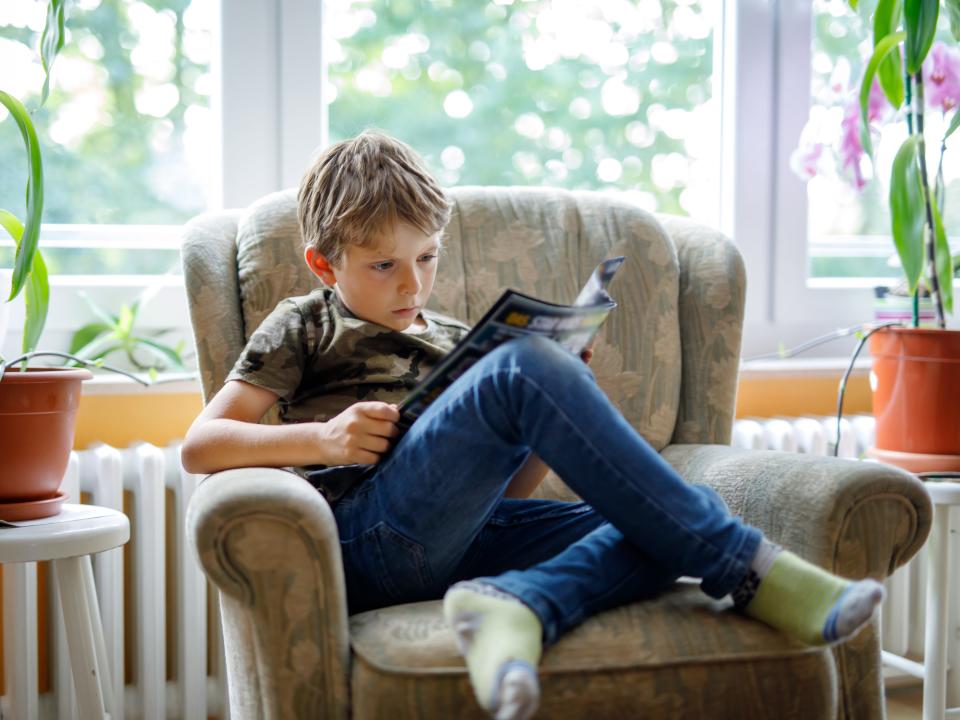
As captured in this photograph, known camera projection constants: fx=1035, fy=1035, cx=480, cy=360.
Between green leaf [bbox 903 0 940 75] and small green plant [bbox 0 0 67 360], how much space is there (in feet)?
4.36

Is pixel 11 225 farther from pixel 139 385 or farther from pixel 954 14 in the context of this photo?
pixel 954 14

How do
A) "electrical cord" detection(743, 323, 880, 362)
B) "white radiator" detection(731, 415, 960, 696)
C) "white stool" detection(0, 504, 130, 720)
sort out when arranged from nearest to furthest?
1. "white stool" detection(0, 504, 130, 720)
2. "white radiator" detection(731, 415, 960, 696)
3. "electrical cord" detection(743, 323, 880, 362)

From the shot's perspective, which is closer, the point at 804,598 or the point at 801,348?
the point at 804,598

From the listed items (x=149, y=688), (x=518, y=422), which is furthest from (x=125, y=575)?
(x=518, y=422)

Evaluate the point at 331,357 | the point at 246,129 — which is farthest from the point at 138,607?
the point at 246,129

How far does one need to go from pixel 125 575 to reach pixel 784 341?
1.55 metres

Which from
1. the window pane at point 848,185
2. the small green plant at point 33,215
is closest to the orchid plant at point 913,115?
the window pane at point 848,185

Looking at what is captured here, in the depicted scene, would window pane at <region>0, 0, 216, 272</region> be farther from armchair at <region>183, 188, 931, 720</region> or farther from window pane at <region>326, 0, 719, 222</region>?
armchair at <region>183, 188, 931, 720</region>

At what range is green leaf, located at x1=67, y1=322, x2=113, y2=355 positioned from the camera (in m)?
1.96

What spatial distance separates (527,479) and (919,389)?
77cm

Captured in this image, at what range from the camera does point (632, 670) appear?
108 centimetres

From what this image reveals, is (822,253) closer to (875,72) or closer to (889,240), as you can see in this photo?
(889,240)

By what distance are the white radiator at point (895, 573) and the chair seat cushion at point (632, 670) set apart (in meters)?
1.00

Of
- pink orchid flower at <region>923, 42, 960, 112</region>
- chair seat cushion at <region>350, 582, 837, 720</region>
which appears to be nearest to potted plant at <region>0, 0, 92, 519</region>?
chair seat cushion at <region>350, 582, 837, 720</region>
